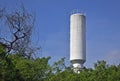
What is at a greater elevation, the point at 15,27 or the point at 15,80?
the point at 15,27

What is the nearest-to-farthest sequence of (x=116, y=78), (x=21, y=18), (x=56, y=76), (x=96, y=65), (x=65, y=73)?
(x=21, y=18) < (x=56, y=76) < (x=65, y=73) < (x=116, y=78) < (x=96, y=65)

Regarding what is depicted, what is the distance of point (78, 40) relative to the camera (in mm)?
51281

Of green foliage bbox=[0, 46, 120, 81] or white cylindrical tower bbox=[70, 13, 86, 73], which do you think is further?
white cylindrical tower bbox=[70, 13, 86, 73]

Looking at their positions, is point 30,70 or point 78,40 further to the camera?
point 78,40

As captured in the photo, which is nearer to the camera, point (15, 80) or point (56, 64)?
point (15, 80)

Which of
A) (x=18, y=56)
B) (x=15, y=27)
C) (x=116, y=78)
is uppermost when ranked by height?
(x=15, y=27)

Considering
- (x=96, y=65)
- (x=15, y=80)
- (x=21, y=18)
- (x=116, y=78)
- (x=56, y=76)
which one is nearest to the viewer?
(x=21, y=18)

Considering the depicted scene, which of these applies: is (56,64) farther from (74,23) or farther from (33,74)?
(74,23)

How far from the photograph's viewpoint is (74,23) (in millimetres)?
52344

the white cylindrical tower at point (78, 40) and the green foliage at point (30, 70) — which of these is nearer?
the green foliage at point (30, 70)

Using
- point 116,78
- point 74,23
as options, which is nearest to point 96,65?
point 116,78

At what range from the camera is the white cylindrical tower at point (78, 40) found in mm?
51375

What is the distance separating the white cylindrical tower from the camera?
5138 centimetres

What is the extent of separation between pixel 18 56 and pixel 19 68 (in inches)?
24.1
